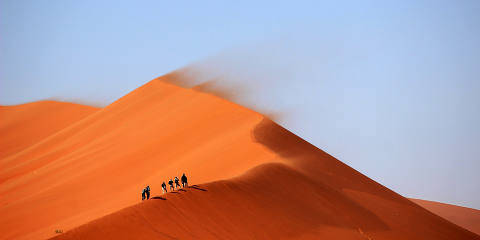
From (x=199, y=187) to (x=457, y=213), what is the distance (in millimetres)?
56428

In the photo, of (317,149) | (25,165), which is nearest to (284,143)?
(317,149)

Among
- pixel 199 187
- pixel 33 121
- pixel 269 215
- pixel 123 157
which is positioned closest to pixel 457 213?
pixel 123 157

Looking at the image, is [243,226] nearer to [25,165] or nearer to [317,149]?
[317,149]

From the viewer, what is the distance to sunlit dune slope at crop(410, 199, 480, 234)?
6372 cm

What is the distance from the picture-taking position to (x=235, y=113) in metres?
40.1

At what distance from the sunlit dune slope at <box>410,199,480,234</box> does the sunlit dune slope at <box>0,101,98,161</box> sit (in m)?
43.2

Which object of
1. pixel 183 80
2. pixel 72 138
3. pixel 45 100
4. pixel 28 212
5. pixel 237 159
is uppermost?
pixel 45 100

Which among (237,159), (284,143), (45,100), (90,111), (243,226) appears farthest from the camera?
(45,100)

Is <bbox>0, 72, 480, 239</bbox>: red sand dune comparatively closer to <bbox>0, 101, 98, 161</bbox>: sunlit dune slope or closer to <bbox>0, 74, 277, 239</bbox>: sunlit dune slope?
<bbox>0, 74, 277, 239</bbox>: sunlit dune slope

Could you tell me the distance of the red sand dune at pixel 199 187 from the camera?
68.2ft

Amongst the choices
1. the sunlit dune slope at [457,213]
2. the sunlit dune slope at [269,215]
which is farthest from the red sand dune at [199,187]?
the sunlit dune slope at [457,213]

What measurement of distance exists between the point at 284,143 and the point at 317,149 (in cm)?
300

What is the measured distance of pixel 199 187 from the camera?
72.9 feet

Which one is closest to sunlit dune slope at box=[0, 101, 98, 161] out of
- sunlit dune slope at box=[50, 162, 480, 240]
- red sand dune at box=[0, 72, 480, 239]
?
red sand dune at box=[0, 72, 480, 239]
